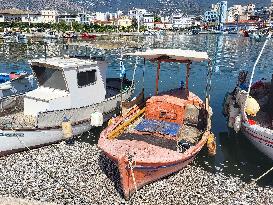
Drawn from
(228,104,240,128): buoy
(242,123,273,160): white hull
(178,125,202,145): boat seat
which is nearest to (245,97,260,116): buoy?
(242,123,273,160): white hull

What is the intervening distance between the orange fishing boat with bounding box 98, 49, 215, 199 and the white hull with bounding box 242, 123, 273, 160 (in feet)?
8.47

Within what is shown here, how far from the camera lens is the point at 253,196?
16047 mm

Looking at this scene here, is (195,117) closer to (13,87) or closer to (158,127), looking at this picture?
(158,127)

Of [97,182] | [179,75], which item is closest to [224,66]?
[179,75]

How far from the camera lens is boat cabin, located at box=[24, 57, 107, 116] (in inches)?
841

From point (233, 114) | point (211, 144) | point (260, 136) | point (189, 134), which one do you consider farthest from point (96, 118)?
point (260, 136)

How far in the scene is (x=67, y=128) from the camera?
20344 millimetres

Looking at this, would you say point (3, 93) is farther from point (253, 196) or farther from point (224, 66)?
point (224, 66)

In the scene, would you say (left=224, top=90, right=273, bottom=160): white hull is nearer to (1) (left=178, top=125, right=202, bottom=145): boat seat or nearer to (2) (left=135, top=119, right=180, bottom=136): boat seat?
(1) (left=178, top=125, right=202, bottom=145): boat seat

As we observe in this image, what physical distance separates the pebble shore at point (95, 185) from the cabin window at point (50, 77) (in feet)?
15.7

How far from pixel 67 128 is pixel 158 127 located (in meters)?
5.54

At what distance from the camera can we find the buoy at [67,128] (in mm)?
20250

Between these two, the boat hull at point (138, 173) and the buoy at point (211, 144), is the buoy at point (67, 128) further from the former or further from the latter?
the buoy at point (211, 144)

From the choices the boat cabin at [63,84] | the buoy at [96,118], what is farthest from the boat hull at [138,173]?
the boat cabin at [63,84]
